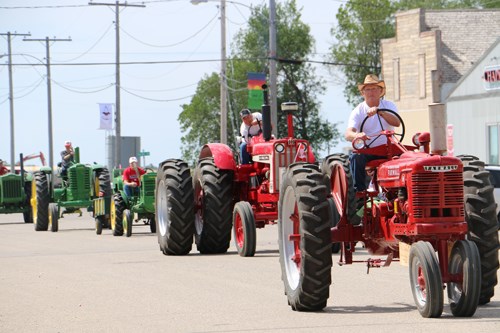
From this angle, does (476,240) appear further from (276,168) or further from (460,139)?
(460,139)

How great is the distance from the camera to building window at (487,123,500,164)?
172 feet

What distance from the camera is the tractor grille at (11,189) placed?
3988cm

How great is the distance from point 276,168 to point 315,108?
273ft

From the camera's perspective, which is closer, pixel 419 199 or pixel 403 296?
pixel 419 199

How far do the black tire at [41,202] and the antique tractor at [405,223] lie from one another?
814 inches

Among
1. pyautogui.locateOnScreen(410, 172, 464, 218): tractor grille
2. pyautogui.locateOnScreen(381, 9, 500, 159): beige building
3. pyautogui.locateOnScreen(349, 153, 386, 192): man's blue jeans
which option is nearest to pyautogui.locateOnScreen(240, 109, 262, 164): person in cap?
pyautogui.locateOnScreen(349, 153, 386, 192): man's blue jeans

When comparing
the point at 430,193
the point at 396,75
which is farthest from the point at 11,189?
the point at 396,75

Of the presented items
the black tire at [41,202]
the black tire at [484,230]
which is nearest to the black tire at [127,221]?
the black tire at [41,202]

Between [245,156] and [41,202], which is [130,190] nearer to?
[41,202]

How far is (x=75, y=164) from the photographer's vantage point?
3519cm

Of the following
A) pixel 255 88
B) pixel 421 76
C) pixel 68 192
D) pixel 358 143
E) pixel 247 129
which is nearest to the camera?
pixel 358 143

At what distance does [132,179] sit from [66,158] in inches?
194

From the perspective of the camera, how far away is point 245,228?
20672 mm

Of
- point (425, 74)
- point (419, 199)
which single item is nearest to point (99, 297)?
A: point (419, 199)
